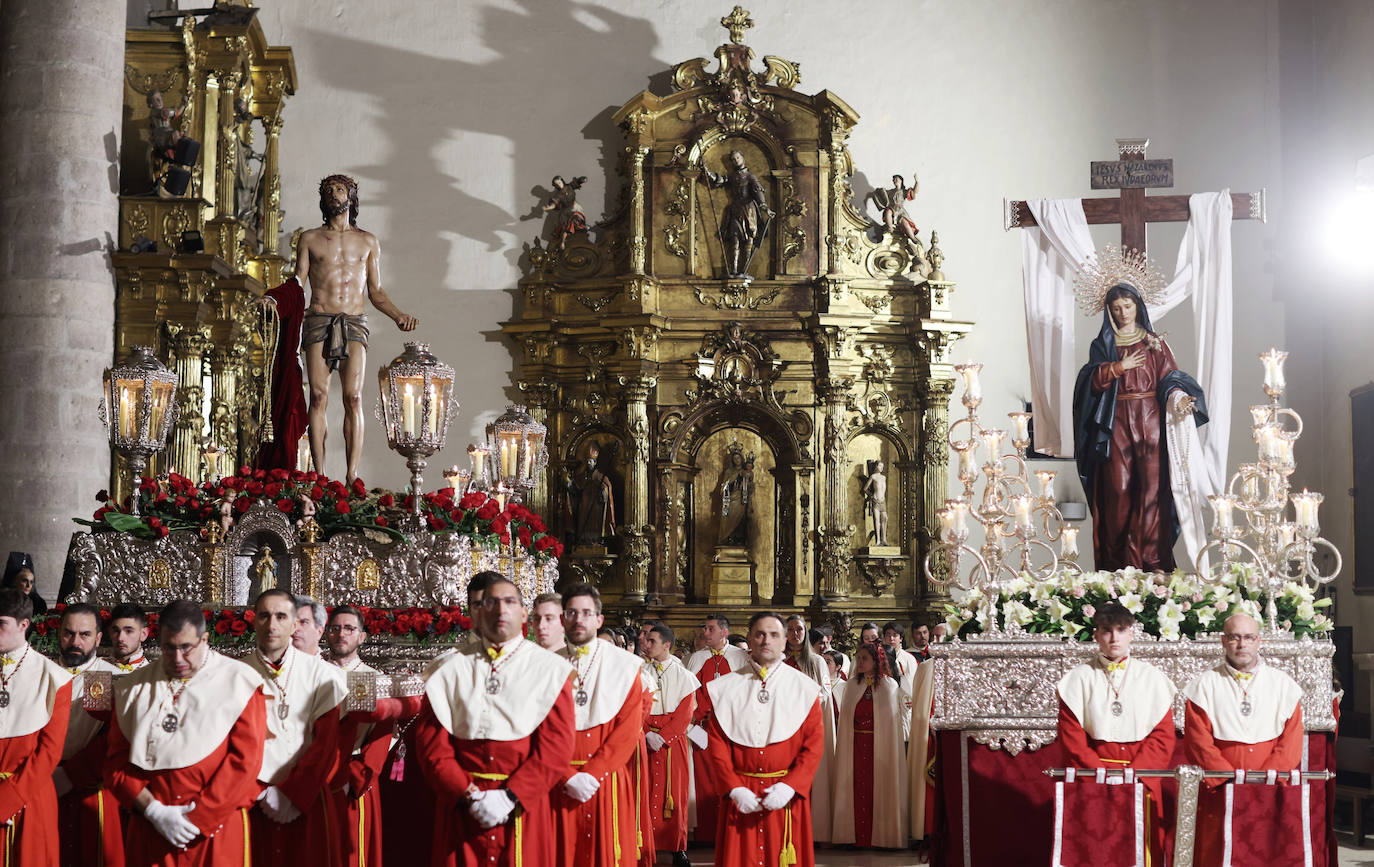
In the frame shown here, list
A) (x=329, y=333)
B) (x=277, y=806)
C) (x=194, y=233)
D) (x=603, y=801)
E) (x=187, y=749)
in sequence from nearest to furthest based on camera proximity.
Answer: (x=187, y=749) → (x=277, y=806) → (x=603, y=801) → (x=329, y=333) → (x=194, y=233)

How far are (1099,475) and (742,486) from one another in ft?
22.0

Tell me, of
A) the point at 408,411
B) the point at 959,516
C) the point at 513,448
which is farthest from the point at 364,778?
the point at 959,516

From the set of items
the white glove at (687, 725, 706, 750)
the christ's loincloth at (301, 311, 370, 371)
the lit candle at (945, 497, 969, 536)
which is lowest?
the white glove at (687, 725, 706, 750)

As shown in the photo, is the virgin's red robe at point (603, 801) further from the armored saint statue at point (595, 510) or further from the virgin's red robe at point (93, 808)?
the armored saint statue at point (595, 510)

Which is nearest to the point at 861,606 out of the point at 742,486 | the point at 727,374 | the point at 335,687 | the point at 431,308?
the point at 742,486

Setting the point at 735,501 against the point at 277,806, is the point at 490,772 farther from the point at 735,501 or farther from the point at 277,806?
the point at 735,501

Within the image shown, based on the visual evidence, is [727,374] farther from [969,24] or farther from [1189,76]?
[1189,76]

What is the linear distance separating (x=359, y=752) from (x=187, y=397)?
7948 mm

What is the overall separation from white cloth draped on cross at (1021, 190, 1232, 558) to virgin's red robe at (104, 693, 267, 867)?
6567 mm

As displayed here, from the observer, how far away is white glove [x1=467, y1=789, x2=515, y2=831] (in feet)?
18.0

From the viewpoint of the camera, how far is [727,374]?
53.6ft

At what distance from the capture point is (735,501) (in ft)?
54.0

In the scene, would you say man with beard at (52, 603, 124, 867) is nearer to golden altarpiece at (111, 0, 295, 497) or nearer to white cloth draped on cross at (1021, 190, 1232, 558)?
golden altarpiece at (111, 0, 295, 497)

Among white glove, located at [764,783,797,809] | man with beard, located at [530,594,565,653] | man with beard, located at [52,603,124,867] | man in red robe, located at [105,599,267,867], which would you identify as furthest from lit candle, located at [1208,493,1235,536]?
man with beard, located at [52,603,124,867]
